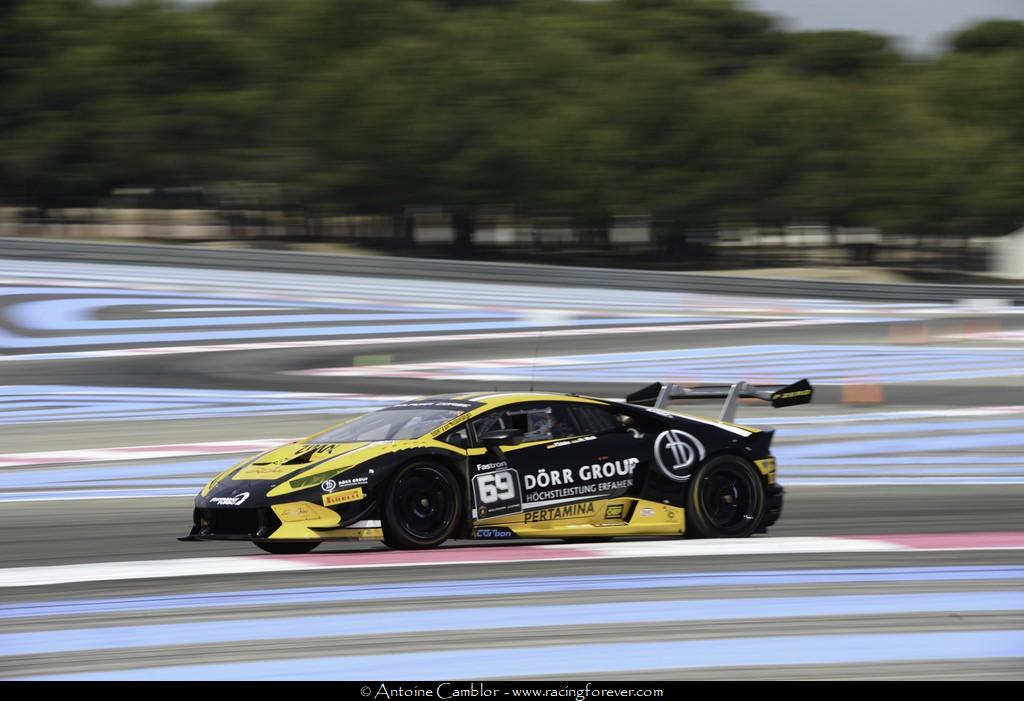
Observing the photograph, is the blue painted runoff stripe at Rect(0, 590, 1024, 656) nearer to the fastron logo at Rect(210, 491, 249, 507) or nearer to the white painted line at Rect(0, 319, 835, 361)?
the fastron logo at Rect(210, 491, 249, 507)

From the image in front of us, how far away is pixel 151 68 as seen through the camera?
3659cm

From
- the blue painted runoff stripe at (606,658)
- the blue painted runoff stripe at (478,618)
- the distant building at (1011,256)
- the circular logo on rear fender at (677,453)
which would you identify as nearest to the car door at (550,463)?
the circular logo on rear fender at (677,453)

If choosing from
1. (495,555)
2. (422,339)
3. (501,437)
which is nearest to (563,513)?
(501,437)

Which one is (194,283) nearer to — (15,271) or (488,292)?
(15,271)

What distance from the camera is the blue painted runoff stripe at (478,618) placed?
18.0ft

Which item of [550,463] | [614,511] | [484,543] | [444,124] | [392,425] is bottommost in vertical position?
[484,543]

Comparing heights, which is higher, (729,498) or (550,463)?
(550,463)

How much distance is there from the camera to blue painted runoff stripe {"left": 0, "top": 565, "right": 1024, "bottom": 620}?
6.12 meters

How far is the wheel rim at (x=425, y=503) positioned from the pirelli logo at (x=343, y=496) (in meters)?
0.23

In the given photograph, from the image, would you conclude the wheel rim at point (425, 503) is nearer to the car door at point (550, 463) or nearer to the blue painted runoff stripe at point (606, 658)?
the car door at point (550, 463)

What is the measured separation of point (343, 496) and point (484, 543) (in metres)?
1.15

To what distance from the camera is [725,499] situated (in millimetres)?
8812

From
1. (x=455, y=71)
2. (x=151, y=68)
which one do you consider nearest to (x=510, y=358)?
(x=455, y=71)

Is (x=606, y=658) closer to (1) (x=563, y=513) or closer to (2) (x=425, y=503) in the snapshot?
(2) (x=425, y=503)
